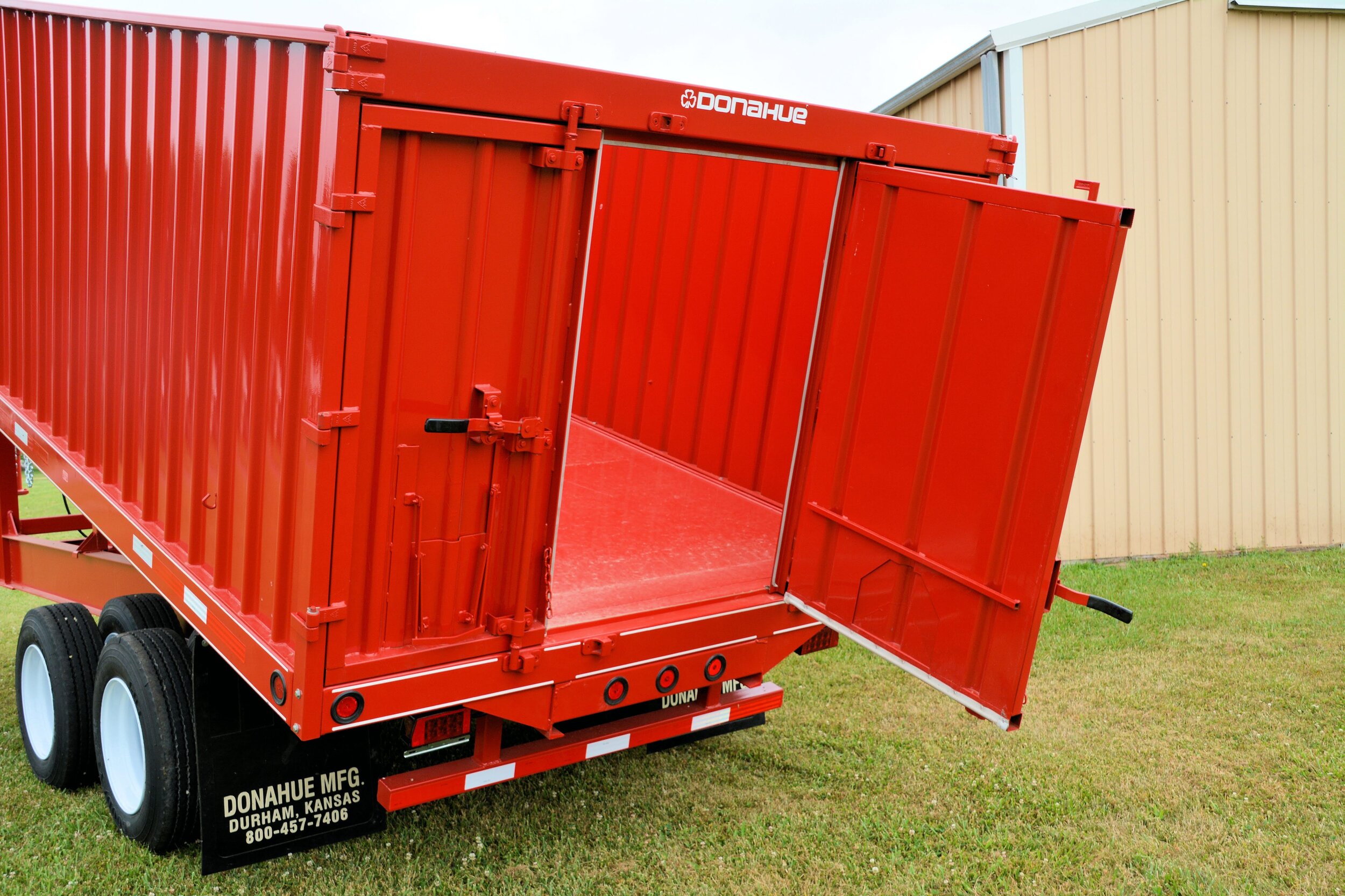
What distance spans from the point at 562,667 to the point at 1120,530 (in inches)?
279

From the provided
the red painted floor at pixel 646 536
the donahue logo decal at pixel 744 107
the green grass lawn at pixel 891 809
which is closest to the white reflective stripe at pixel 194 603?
the green grass lawn at pixel 891 809

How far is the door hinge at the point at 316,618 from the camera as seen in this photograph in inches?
144

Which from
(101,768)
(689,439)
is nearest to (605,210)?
(689,439)

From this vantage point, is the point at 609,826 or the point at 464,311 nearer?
the point at 464,311

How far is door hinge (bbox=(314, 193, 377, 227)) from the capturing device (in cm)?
335

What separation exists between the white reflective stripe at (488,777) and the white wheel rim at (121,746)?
149 cm

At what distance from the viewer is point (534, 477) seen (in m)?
4.03

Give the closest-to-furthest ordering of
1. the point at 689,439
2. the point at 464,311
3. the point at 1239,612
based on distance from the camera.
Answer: the point at 464,311 → the point at 689,439 → the point at 1239,612

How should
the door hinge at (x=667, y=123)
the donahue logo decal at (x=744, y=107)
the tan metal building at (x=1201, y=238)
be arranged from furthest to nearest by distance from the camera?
the tan metal building at (x=1201, y=238)
the donahue logo decal at (x=744, y=107)
the door hinge at (x=667, y=123)

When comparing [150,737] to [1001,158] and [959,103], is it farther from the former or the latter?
[959,103]

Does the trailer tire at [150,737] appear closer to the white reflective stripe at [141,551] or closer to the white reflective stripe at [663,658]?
the white reflective stripe at [141,551]

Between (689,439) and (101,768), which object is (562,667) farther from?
(689,439)

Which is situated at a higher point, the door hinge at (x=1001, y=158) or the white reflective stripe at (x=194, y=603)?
the door hinge at (x=1001, y=158)

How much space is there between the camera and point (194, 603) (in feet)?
14.4
